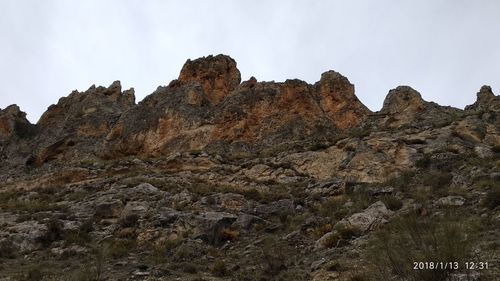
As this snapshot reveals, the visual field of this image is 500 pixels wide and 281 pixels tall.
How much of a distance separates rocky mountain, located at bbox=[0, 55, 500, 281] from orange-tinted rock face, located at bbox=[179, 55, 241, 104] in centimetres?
12

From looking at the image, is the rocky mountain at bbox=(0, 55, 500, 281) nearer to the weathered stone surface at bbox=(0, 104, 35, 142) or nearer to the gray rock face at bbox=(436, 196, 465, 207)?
the gray rock face at bbox=(436, 196, 465, 207)

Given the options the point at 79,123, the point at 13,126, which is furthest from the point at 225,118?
the point at 13,126

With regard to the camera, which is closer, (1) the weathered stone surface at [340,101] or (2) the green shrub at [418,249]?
(2) the green shrub at [418,249]

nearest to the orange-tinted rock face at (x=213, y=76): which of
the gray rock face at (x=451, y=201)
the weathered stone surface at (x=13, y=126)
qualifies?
the weathered stone surface at (x=13, y=126)

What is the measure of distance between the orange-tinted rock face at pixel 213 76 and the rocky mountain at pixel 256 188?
12cm

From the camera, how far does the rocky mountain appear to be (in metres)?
12.0

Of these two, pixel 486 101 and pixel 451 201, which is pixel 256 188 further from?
pixel 486 101

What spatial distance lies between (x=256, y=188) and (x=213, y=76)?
18390mm

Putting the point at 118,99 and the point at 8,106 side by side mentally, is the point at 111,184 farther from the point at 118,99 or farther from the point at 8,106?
the point at 8,106

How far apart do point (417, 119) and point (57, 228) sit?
2059cm

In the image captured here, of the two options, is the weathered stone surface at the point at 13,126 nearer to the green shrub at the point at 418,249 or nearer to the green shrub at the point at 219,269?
the green shrub at the point at 219,269

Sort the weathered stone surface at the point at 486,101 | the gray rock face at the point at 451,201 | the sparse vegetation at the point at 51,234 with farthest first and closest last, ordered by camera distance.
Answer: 1. the weathered stone surface at the point at 486,101
2. the sparse vegetation at the point at 51,234
3. the gray rock face at the point at 451,201

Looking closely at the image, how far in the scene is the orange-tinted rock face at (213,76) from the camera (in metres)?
38.2

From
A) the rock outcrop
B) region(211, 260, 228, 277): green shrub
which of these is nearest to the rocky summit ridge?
the rock outcrop
